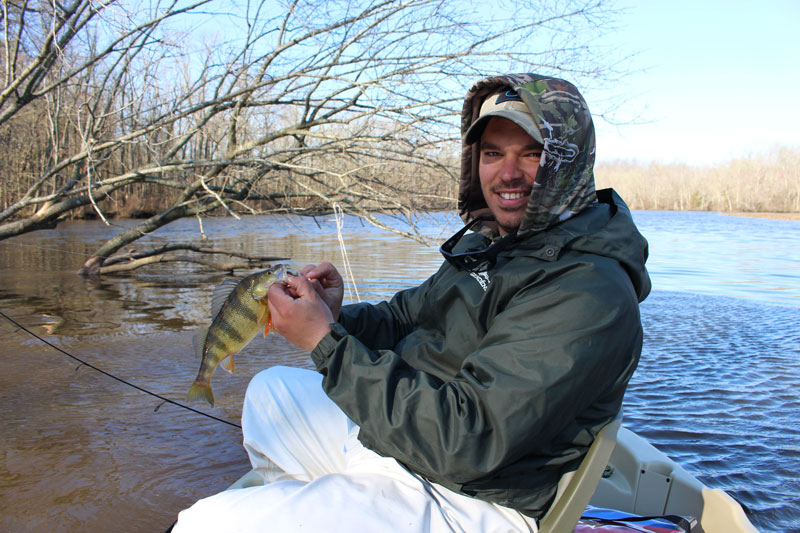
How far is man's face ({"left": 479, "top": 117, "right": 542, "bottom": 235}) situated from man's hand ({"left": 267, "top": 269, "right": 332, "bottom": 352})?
0.76 metres

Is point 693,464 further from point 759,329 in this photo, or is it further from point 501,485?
point 759,329

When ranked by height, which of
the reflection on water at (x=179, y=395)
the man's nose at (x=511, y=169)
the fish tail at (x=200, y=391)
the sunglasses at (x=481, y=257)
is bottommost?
the reflection on water at (x=179, y=395)

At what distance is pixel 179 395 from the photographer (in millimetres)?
4859

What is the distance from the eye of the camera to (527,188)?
2.11 m

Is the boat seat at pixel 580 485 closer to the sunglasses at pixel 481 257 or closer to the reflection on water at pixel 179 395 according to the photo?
the sunglasses at pixel 481 257

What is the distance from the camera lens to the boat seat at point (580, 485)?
1.68m

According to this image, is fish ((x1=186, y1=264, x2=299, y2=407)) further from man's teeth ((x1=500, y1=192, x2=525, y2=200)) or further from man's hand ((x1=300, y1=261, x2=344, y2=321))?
man's teeth ((x1=500, y1=192, x2=525, y2=200))

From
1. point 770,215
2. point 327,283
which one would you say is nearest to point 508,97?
point 327,283

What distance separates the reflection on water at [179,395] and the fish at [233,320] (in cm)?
97

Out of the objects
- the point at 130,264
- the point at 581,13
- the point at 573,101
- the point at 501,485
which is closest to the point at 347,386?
the point at 501,485

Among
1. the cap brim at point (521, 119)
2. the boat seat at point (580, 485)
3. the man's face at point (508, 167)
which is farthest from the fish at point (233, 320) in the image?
the boat seat at point (580, 485)

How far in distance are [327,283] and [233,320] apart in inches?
17.3

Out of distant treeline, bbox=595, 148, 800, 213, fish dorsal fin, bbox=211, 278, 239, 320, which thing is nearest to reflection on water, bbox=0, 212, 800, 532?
fish dorsal fin, bbox=211, 278, 239, 320

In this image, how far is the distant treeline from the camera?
49688 millimetres
